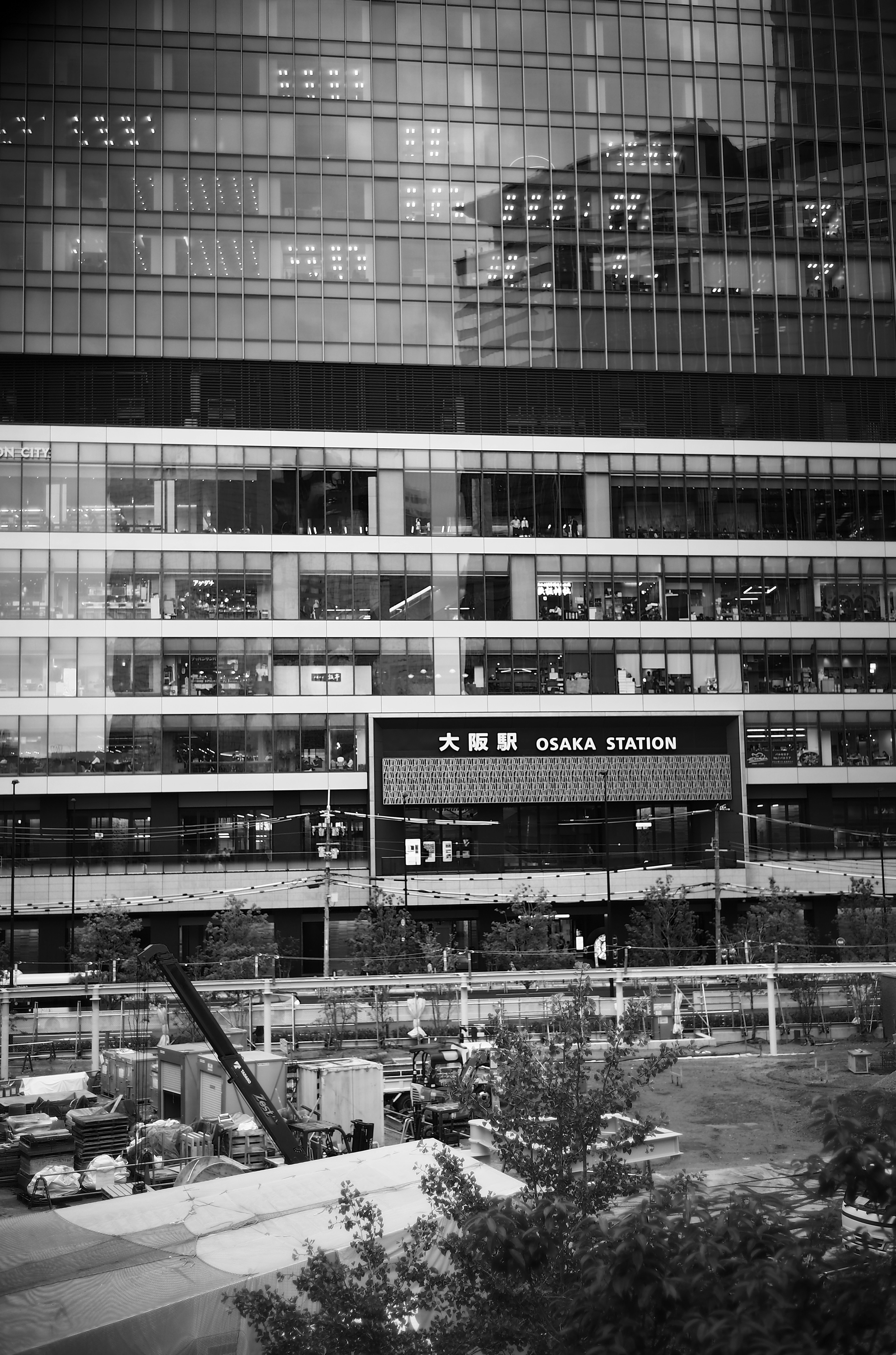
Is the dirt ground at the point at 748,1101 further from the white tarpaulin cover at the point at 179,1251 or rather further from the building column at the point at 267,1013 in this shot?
the building column at the point at 267,1013

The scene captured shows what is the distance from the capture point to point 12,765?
76938mm

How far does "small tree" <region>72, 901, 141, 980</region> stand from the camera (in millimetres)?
67438

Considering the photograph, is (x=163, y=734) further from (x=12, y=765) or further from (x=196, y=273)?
(x=196, y=273)

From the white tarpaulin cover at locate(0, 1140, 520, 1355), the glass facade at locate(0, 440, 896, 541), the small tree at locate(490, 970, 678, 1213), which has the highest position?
the glass facade at locate(0, 440, 896, 541)

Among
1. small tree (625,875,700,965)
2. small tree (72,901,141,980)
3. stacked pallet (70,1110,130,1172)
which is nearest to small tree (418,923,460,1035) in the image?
small tree (625,875,700,965)

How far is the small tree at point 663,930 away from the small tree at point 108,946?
90.2 feet

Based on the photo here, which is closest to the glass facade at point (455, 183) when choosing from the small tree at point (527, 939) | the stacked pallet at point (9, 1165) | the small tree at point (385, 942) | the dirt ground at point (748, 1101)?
the small tree at point (527, 939)

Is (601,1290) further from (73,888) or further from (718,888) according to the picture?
(718,888)

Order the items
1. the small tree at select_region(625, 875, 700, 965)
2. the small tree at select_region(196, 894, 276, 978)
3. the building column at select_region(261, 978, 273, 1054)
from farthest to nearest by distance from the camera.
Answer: the small tree at select_region(625, 875, 700, 965), the small tree at select_region(196, 894, 276, 978), the building column at select_region(261, 978, 273, 1054)

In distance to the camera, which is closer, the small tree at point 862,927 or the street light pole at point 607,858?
the small tree at point 862,927

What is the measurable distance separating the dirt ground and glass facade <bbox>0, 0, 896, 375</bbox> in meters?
53.4

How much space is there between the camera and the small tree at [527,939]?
66.1m

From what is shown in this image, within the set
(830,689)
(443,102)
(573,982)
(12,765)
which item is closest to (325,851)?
(12,765)

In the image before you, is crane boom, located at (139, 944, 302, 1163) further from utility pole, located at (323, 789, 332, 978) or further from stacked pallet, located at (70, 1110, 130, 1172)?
utility pole, located at (323, 789, 332, 978)
